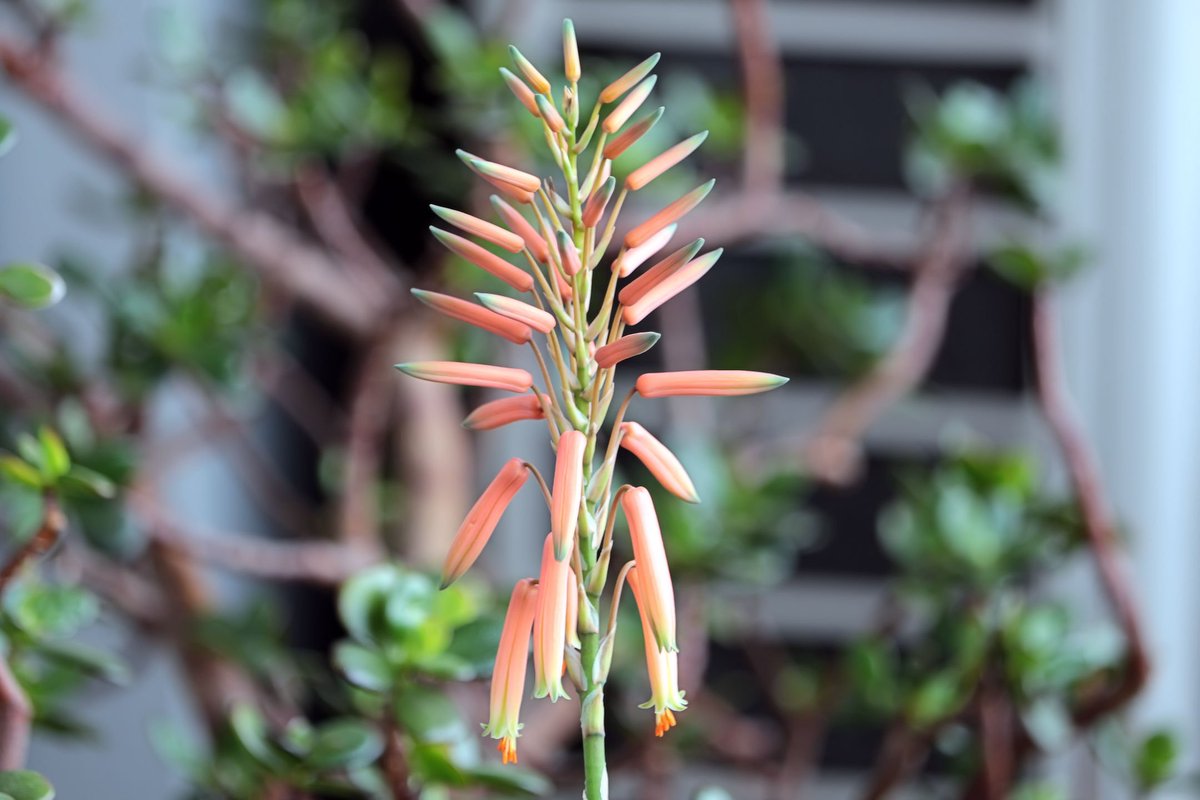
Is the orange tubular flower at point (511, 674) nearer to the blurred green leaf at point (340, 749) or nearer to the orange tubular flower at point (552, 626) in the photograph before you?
the orange tubular flower at point (552, 626)

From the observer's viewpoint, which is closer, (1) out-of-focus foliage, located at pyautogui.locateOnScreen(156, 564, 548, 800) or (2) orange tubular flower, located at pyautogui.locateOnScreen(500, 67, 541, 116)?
(2) orange tubular flower, located at pyautogui.locateOnScreen(500, 67, 541, 116)

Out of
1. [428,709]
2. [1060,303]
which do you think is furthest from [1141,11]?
[428,709]

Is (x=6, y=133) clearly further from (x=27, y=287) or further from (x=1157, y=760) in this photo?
(x=1157, y=760)

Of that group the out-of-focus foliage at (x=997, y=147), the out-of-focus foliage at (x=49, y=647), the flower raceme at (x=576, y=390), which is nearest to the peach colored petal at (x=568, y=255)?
the flower raceme at (x=576, y=390)

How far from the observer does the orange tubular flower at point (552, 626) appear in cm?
25

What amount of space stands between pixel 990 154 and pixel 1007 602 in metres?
0.36

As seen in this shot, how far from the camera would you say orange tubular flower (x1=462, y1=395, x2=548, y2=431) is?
10.9 inches

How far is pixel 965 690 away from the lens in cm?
61

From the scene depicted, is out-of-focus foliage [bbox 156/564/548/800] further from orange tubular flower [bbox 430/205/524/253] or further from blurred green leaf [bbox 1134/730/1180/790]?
blurred green leaf [bbox 1134/730/1180/790]

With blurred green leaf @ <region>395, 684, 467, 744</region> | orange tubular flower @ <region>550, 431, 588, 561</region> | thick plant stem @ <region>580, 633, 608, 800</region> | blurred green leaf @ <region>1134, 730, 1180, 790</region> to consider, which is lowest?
blurred green leaf @ <region>1134, 730, 1180, 790</region>

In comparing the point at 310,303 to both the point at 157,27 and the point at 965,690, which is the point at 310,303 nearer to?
the point at 157,27

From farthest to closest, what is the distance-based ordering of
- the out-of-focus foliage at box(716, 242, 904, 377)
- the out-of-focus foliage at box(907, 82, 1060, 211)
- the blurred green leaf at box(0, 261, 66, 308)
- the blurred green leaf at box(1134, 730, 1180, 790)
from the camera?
the out-of-focus foliage at box(716, 242, 904, 377) → the out-of-focus foliage at box(907, 82, 1060, 211) → the blurred green leaf at box(1134, 730, 1180, 790) → the blurred green leaf at box(0, 261, 66, 308)

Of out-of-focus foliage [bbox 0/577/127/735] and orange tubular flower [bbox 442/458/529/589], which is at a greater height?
orange tubular flower [bbox 442/458/529/589]

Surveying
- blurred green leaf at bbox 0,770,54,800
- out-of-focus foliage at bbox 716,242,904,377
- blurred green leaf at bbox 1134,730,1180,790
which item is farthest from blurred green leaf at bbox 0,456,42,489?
out-of-focus foliage at bbox 716,242,904,377
